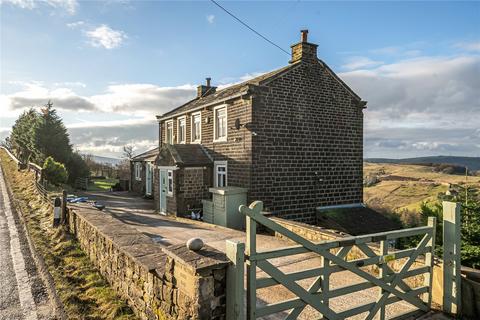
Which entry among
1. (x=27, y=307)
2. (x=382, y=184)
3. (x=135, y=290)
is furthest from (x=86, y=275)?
(x=382, y=184)

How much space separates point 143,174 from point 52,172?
6.85 meters

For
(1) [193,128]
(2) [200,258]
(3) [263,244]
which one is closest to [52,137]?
(1) [193,128]

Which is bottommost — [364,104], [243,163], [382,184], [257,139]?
[382,184]

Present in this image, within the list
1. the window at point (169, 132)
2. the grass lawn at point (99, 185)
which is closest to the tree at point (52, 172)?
the grass lawn at point (99, 185)

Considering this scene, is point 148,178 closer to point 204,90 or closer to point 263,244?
point 204,90

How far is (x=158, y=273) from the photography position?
15.5ft

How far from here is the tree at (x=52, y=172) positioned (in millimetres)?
24489

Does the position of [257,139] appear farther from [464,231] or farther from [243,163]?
[464,231]

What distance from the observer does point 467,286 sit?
5152 millimetres

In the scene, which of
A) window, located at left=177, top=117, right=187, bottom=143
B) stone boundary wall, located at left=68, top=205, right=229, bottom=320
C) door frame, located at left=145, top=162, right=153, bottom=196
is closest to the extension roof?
window, located at left=177, top=117, right=187, bottom=143

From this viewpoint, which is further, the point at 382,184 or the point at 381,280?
the point at 382,184

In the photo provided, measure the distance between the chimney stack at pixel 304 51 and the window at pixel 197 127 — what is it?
6417 mm

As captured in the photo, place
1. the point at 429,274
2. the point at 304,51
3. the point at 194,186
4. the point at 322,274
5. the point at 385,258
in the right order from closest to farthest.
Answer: the point at 322,274 → the point at 385,258 → the point at 429,274 → the point at 304,51 → the point at 194,186

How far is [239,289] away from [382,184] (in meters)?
51.5
